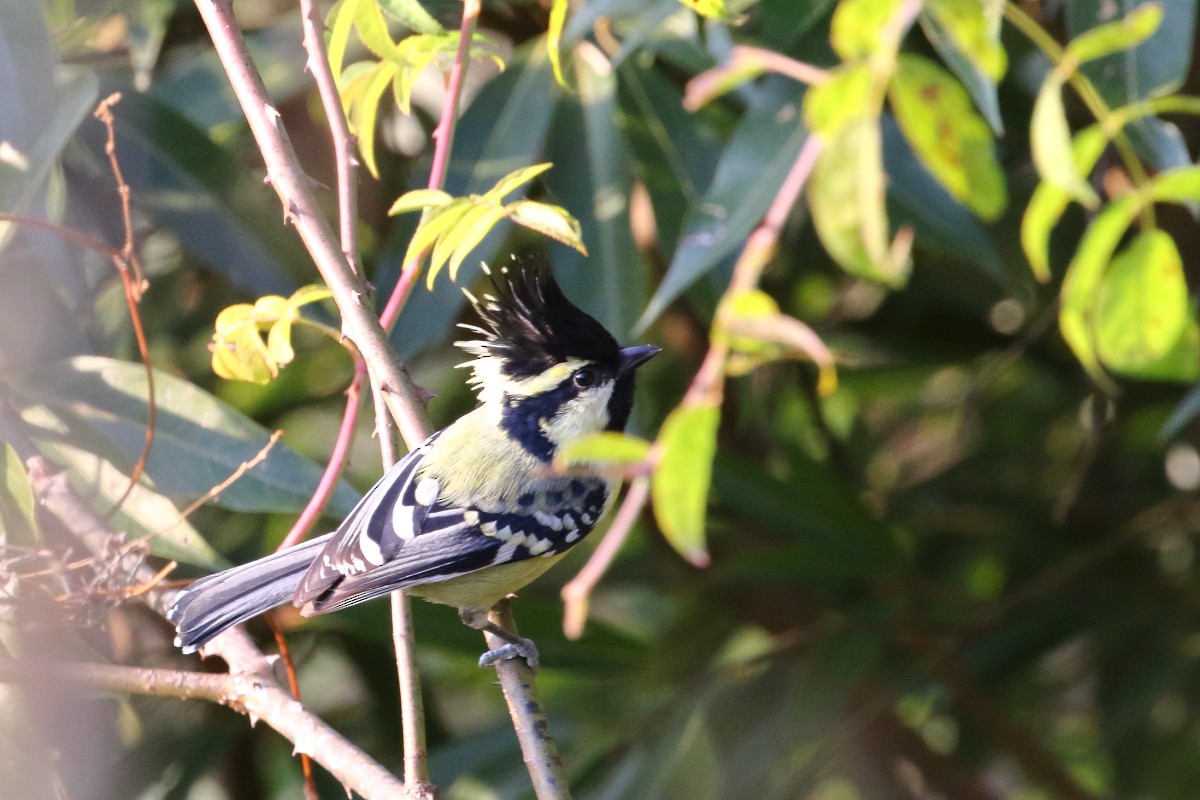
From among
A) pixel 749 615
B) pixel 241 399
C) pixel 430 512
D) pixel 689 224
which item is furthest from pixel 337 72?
pixel 749 615

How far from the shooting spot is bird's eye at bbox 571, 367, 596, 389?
6.38 feet

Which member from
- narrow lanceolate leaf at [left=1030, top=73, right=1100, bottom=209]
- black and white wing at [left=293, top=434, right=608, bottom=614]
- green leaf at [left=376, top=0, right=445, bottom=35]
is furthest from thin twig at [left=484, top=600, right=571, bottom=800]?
narrow lanceolate leaf at [left=1030, top=73, right=1100, bottom=209]

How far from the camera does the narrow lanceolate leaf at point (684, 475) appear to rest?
678 millimetres

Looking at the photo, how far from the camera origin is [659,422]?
2697 millimetres

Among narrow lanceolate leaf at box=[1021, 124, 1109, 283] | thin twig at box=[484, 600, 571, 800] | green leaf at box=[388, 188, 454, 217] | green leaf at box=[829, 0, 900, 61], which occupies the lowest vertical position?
thin twig at box=[484, 600, 571, 800]

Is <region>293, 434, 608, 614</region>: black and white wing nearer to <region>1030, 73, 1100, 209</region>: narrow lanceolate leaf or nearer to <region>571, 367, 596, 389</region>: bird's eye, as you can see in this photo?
<region>571, 367, 596, 389</region>: bird's eye

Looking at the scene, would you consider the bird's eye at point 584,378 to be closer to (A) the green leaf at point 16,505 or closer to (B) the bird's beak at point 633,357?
(B) the bird's beak at point 633,357

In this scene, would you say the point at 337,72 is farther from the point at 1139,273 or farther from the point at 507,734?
the point at 507,734

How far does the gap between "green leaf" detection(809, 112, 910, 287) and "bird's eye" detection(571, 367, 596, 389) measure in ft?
3.91

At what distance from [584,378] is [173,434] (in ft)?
2.08

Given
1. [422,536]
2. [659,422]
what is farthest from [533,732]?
[659,422]

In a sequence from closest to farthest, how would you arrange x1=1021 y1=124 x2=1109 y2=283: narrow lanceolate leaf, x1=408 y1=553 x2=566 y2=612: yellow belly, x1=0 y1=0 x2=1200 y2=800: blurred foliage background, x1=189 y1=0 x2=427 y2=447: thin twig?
x1=1021 y1=124 x2=1109 y2=283: narrow lanceolate leaf → x1=189 y1=0 x2=427 y2=447: thin twig → x1=0 y1=0 x2=1200 y2=800: blurred foliage background → x1=408 y1=553 x2=566 y2=612: yellow belly

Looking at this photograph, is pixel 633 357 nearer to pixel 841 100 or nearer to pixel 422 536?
pixel 422 536

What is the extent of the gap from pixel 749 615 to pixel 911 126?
2.25 m
